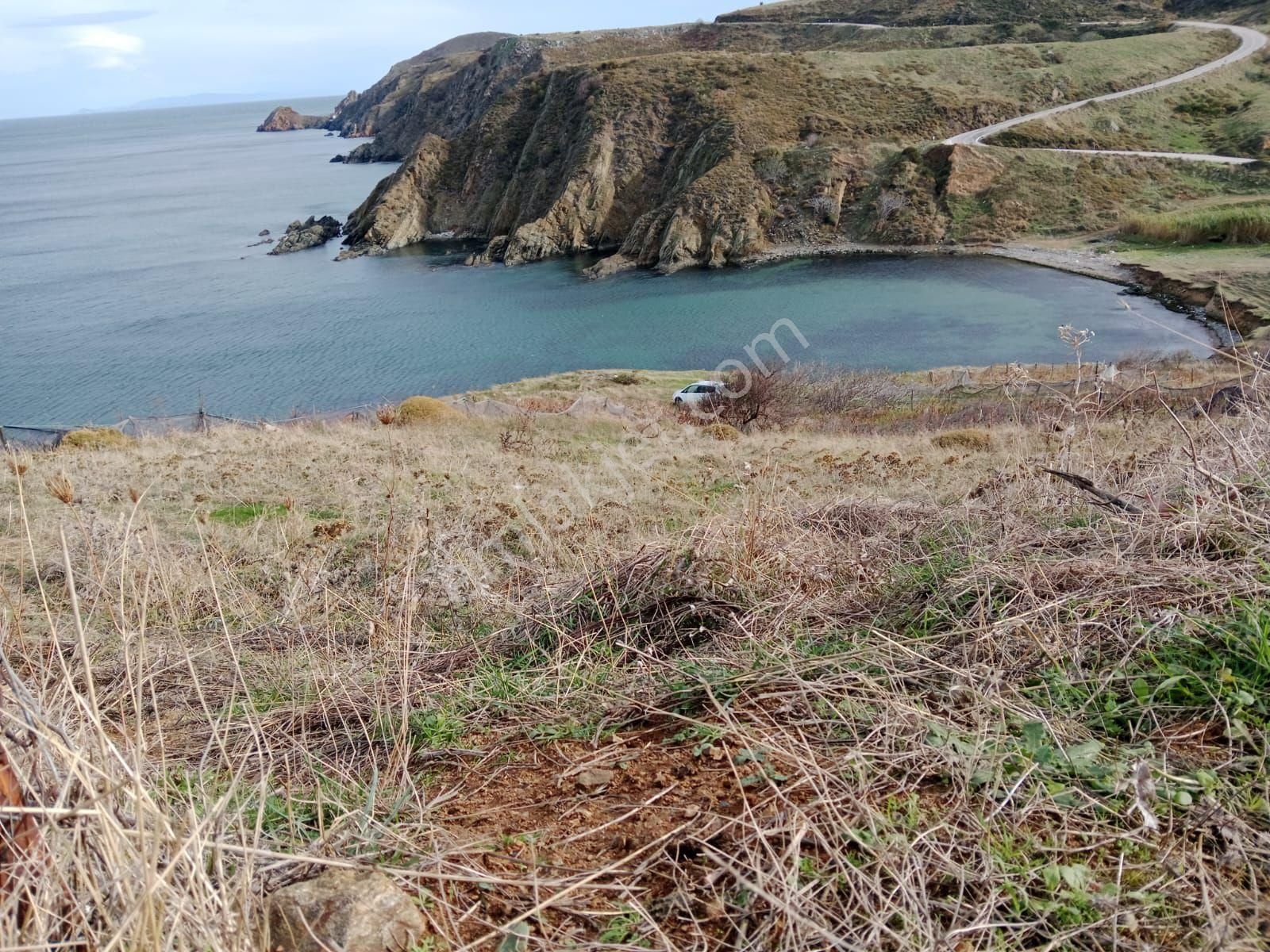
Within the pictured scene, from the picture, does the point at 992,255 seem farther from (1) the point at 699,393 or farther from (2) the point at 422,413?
(2) the point at 422,413

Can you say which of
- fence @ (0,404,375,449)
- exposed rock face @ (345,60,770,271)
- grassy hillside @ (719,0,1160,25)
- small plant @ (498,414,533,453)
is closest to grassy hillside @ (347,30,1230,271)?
exposed rock face @ (345,60,770,271)

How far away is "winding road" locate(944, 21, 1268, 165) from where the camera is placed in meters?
55.2

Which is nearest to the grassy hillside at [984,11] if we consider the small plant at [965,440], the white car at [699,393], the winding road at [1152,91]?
the winding road at [1152,91]

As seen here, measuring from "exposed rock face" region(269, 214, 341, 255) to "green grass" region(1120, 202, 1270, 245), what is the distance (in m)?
55.4

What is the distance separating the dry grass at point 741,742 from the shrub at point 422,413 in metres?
14.7

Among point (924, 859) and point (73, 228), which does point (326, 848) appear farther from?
point (73, 228)

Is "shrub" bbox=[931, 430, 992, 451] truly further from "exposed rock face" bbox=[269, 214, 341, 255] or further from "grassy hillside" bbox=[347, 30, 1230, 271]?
"exposed rock face" bbox=[269, 214, 341, 255]

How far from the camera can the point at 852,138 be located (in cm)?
6003

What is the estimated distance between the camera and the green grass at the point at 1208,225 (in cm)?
4372

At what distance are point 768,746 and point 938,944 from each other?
0.77m

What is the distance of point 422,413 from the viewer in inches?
815

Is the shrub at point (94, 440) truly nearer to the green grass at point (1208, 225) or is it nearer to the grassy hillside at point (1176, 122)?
the green grass at point (1208, 225)

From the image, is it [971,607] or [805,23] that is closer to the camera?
[971,607]

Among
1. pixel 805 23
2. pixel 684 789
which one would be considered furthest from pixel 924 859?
pixel 805 23
